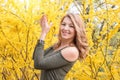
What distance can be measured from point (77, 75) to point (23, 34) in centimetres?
92

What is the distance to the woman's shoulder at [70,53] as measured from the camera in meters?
2.33

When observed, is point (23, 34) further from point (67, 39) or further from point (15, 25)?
point (67, 39)

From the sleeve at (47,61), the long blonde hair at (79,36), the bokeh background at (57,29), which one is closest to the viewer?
the sleeve at (47,61)

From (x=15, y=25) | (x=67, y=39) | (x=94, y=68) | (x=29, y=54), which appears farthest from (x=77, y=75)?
(x=67, y=39)

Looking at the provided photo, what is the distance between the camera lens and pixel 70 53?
91.8 inches

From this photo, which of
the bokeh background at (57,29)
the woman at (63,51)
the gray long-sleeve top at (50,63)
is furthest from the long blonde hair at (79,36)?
the bokeh background at (57,29)

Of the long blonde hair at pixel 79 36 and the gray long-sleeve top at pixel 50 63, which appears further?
the long blonde hair at pixel 79 36

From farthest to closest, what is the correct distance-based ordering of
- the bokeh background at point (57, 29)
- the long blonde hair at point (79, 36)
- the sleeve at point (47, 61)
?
the bokeh background at point (57, 29) → the long blonde hair at point (79, 36) → the sleeve at point (47, 61)

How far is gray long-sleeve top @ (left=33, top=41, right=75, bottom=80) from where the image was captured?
7.64ft

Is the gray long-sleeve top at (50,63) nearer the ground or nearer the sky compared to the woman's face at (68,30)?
nearer the ground

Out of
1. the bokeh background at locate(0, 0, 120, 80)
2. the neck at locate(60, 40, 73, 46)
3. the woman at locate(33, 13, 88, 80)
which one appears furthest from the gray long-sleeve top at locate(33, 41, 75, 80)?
the bokeh background at locate(0, 0, 120, 80)

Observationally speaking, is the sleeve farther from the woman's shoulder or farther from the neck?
the neck

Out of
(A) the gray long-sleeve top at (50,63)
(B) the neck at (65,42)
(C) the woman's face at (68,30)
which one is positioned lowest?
(A) the gray long-sleeve top at (50,63)

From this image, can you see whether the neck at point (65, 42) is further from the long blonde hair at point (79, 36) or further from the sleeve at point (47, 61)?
the sleeve at point (47, 61)
